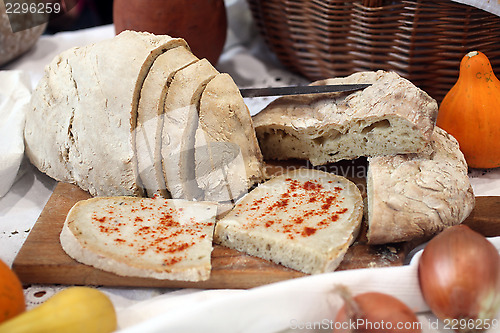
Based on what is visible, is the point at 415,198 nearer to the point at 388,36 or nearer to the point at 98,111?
the point at 388,36

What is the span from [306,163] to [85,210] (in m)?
0.99

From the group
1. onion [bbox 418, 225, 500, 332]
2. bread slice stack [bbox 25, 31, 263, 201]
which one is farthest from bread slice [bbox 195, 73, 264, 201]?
onion [bbox 418, 225, 500, 332]

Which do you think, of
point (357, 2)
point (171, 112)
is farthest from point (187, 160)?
point (357, 2)

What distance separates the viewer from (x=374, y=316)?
1313 mm

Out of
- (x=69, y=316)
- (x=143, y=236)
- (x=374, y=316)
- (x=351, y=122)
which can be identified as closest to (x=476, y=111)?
(x=351, y=122)

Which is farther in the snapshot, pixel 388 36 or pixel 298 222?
pixel 388 36

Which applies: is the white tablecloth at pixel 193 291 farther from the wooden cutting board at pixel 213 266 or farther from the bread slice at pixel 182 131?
the bread slice at pixel 182 131

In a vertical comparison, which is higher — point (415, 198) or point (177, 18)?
point (177, 18)

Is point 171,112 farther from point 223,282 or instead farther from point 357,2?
point 357,2

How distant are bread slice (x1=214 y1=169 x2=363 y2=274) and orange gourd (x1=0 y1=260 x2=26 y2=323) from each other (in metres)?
0.66

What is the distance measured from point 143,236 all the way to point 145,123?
1.41 feet

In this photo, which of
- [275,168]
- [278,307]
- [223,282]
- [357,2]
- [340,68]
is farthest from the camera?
[340,68]

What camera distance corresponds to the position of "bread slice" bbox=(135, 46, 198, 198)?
1.87 m

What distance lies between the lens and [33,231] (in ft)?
6.12
